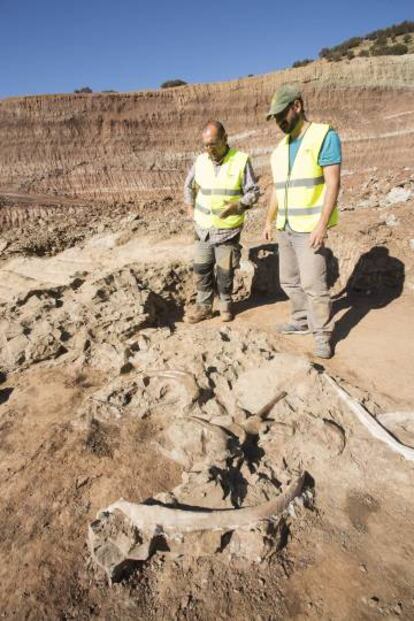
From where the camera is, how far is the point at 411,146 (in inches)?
589

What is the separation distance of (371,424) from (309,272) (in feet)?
4.10

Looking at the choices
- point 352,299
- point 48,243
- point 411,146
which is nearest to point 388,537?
point 352,299

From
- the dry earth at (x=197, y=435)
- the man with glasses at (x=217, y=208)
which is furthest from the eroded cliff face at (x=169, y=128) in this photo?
the man with glasses at (x=217, y=208)

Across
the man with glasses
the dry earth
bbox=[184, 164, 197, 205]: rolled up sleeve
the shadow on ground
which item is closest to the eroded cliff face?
the dry earth

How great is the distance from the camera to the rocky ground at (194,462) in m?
1.70

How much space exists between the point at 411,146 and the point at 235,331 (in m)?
15.0

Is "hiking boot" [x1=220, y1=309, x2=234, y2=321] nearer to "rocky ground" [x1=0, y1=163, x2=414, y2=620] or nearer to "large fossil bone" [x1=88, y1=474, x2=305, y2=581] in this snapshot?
"rocky ground" [x1=0, y1=163, x2=414, y2=620]

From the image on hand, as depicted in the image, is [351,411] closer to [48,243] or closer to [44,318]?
[44,318]

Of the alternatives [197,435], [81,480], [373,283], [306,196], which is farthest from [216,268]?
[81,480]

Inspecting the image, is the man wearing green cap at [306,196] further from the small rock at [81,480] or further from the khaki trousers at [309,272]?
the small rock at [81,480]

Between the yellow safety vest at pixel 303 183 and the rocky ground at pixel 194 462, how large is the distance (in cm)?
108

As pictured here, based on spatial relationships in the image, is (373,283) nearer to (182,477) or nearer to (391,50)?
(182,477)

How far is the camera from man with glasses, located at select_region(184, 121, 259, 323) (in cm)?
373

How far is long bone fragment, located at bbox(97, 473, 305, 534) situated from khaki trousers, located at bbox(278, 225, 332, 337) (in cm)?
175
